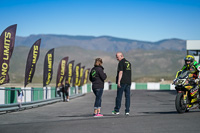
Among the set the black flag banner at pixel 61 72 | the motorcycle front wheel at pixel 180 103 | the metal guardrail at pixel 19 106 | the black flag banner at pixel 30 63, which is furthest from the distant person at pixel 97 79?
the black flag banner at pixel 61 72

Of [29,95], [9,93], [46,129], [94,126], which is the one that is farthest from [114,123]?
[29,95]

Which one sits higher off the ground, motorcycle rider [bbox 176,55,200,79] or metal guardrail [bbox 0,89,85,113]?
motorcycle rider [bbox 176,55,200,79]

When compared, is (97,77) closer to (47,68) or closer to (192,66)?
(192,66)

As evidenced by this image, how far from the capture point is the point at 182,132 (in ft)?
25.7

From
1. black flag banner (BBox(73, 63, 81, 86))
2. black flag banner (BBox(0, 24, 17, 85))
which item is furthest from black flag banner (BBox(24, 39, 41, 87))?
black flag banner (BBox(73, 63, 81, 86))

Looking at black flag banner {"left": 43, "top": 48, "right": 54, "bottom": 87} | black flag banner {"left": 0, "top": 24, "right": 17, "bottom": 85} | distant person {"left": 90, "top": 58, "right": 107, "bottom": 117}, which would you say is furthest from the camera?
black flag banner {"left": 43, "top": 48, "right": 54, "bottom": 87}

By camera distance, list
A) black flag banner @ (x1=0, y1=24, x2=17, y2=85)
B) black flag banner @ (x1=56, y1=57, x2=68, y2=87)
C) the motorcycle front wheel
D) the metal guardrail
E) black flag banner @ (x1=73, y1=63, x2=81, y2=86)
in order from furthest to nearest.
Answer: black flag banner @ (x1=73, y1=63, x2=81, y2=86) → black flag banner @ (x1=56, y1=57, x2=68, y2=87) → black flag banner @ (x1=0, y1=24, x2=17, y2=85) → the metal guardrail → the motorcycle front wheel

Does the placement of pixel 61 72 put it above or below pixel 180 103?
above

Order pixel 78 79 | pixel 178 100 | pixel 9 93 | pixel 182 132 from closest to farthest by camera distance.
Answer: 1. pixel 182 132
2. pixel 178 100
3. pixel 9 93
4. pixel 78 79

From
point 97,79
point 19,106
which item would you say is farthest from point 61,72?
point 97,79

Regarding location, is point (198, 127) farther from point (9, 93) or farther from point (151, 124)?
point (9, 93)

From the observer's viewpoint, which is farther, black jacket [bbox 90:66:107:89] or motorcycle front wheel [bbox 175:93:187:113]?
black jacket [bbox 90:66:107:89]

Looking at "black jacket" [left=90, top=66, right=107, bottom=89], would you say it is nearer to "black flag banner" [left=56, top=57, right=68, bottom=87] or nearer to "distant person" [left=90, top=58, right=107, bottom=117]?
"distant person" [left=90, top=58, right=107, bottom=117]

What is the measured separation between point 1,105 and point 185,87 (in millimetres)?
6675
